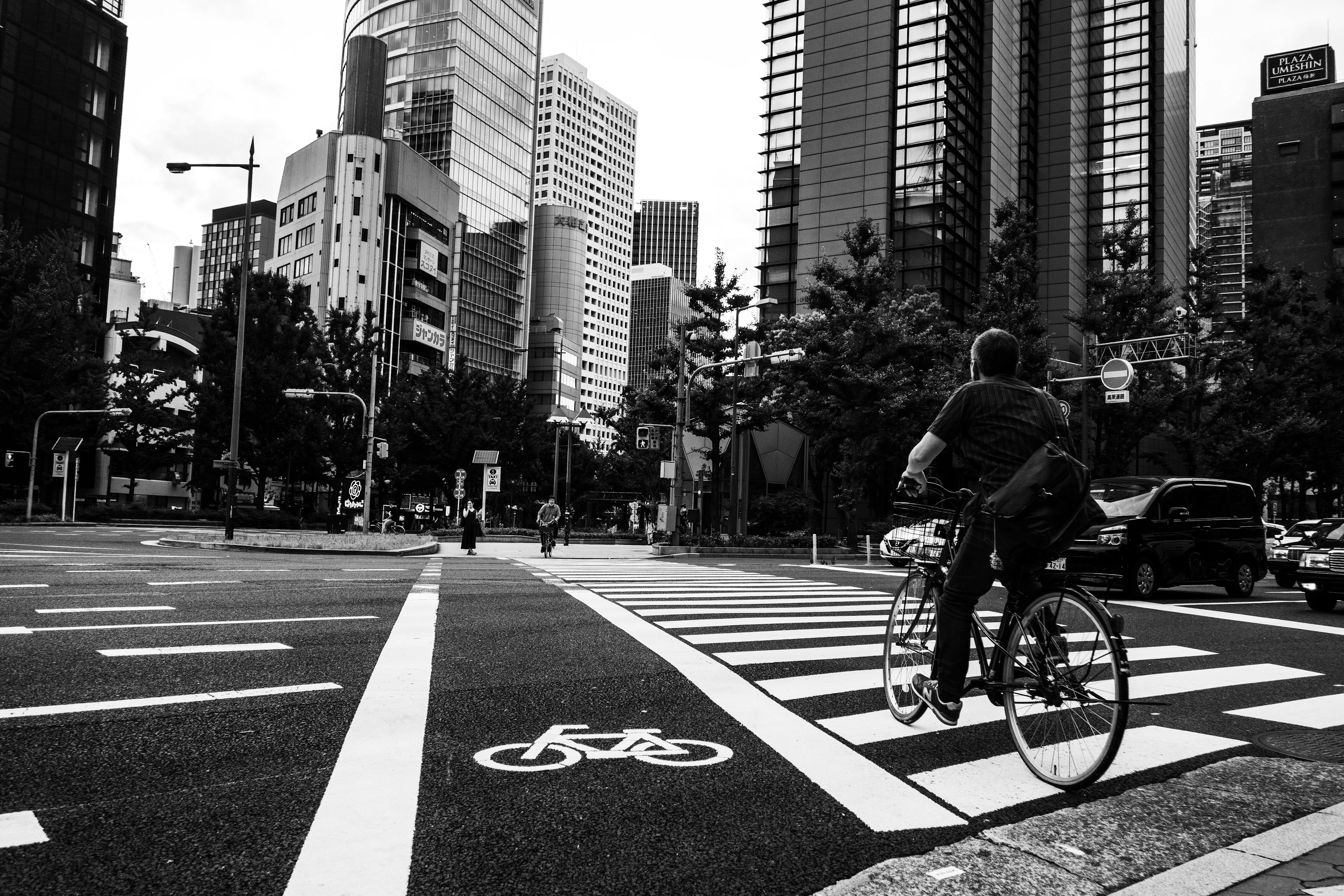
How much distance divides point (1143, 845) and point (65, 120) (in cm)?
7424

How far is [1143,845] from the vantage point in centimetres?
290

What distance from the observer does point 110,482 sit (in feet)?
212

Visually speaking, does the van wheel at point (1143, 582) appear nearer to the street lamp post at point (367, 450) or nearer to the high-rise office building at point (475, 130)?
the street lamp post at point (367, 450)

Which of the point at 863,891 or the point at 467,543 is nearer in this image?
the point at 863,891

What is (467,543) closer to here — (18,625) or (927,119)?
(18,625)

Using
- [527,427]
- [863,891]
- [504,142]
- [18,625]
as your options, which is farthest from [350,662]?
[504,142]

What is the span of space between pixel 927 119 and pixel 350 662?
203 feet

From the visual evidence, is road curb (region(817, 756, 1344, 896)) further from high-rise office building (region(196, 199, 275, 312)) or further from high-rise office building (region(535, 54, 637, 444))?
high-rise office building (region(196, 199, 275, 312))

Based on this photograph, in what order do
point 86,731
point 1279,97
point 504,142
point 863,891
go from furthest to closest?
point 504,142 < point 1279,97 < point 86,731 < point 863,891

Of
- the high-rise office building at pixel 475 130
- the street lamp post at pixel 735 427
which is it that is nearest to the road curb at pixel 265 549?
the street lamp post at pixel 735 427

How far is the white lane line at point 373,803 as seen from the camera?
8.09 feet

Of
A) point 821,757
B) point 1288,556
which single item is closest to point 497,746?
point 821,757

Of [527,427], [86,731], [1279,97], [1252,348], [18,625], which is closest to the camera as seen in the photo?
[86,731]

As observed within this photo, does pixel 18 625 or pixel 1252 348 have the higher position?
pixel 1252 348
